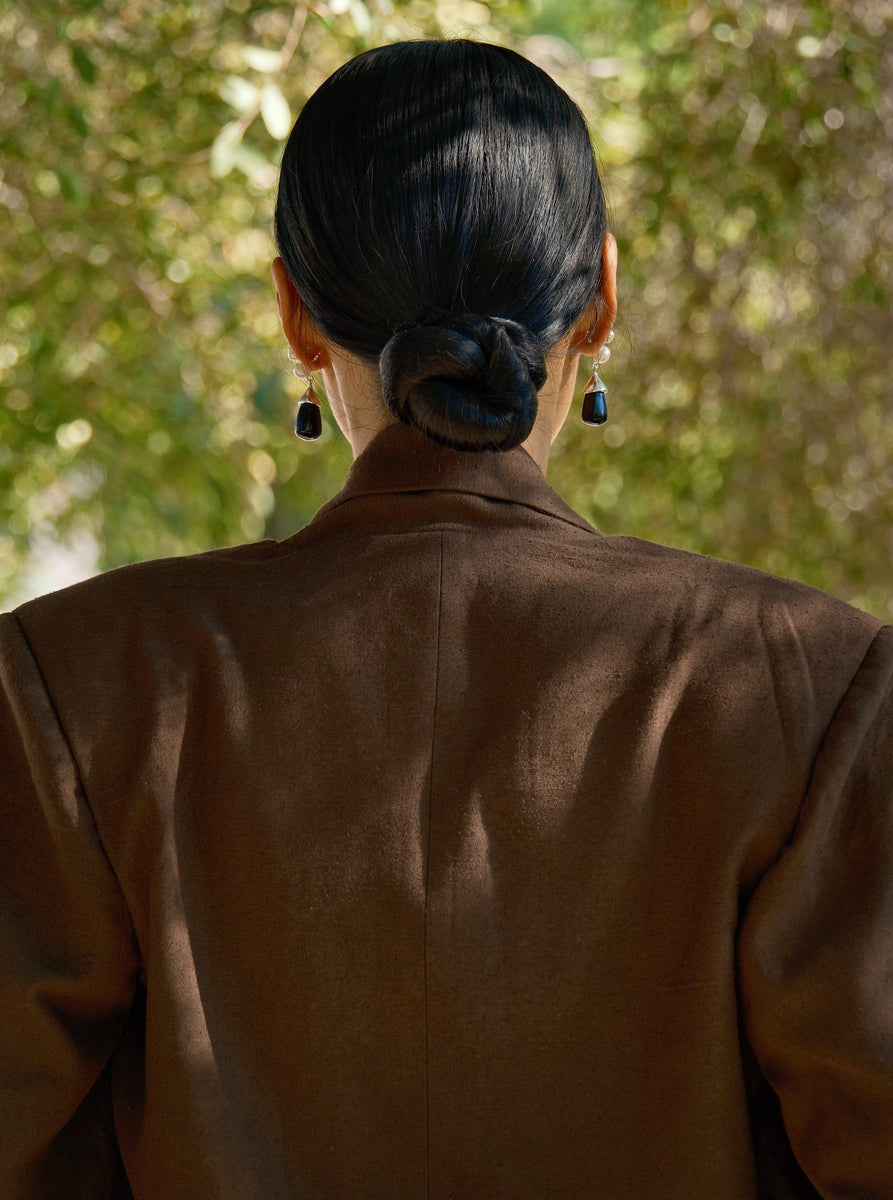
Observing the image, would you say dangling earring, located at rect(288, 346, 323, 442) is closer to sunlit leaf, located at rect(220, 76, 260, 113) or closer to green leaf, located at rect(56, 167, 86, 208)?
sunlit leaf, located at rect(220, 76, 260, 113)

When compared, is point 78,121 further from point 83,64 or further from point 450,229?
point 450,229

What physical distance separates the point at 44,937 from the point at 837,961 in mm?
524

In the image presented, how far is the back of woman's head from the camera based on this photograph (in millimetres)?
950

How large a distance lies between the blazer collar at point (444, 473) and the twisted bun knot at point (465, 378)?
39 mm

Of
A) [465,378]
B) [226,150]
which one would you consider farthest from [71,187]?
[465,378]

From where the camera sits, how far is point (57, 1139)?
3.32 feet

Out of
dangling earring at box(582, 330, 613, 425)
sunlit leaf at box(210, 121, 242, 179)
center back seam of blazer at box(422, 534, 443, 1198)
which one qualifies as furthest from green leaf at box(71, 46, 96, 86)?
center back seam of blazer at box(422, 534, 443, 1198)

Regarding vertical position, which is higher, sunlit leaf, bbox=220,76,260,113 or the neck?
sunlit leaf, bbox=220,76,260,113

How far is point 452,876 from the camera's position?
930mm

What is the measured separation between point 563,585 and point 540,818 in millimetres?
163

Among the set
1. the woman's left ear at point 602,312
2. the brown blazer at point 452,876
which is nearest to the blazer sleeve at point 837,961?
the brown blazer at point 452,876

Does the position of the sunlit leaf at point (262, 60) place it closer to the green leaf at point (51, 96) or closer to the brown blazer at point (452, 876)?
the green leaf at point (51, 96)

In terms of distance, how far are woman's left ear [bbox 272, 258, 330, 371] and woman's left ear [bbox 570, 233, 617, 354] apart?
19 cm

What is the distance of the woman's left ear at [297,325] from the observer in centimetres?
107
